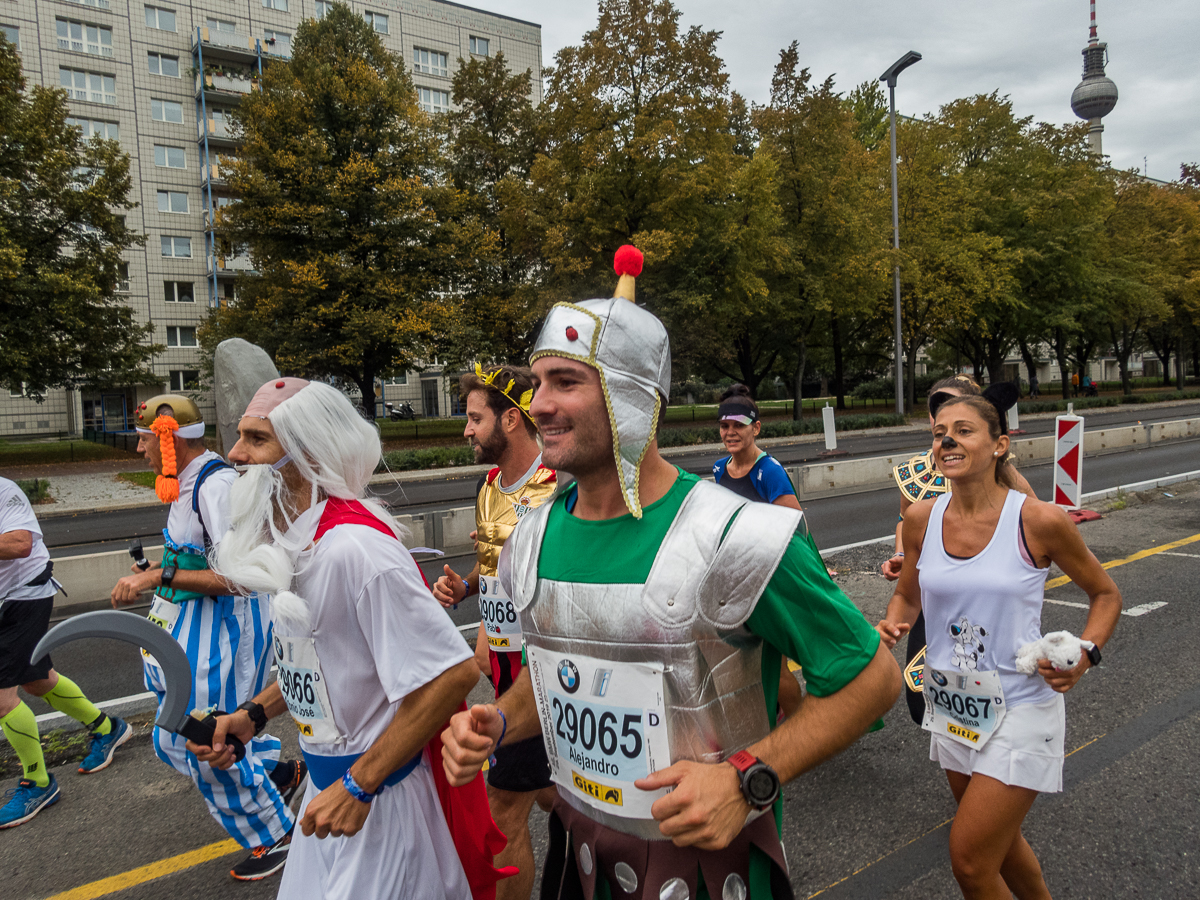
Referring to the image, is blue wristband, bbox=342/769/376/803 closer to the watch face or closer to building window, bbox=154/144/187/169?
the watch face

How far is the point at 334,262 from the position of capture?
2688 centimetres

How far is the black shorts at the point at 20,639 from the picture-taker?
4207mm

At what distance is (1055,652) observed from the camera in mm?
2619

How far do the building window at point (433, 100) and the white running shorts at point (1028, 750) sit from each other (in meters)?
55.5

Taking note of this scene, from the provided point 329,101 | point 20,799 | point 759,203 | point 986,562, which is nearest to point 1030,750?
point 986,562

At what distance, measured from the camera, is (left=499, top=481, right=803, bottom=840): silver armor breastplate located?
161 centimetres

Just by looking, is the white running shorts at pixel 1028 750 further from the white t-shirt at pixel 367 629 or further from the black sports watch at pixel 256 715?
the black sports watch at pixel 256 715

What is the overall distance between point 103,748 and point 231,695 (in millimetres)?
1887

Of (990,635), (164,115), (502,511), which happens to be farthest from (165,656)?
(164,115)

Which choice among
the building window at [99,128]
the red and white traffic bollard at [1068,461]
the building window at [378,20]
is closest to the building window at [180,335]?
the building window at [99,128]

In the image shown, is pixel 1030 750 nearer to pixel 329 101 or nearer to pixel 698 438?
pixel 698 438

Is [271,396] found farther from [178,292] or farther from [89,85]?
[89,85]

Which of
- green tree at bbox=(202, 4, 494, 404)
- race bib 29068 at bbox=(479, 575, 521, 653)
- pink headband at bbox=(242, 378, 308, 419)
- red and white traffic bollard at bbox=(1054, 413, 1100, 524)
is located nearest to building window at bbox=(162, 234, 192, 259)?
green tree at bbox=(202, 4, 494, 404)

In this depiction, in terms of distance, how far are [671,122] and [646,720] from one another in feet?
77.7
